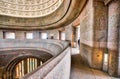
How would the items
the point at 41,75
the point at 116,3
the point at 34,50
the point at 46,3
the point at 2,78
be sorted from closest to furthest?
the point at 41,75 < the point at 116,3 < the point at 2,78 < the point at 34,50 < the point at 46,3

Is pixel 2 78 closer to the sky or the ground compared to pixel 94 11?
closer to the ground

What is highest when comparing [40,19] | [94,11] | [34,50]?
[40,19]

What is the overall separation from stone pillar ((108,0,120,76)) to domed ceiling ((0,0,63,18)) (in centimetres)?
1143

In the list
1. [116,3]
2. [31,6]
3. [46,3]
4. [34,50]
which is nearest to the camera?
[116,3]

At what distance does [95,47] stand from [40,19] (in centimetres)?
1362

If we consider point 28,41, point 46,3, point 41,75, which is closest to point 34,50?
point 28,41

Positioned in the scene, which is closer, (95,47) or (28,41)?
(95,47)

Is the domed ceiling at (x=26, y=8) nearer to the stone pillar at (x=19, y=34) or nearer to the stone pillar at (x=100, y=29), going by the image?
the stone pillar at (x=19, y=34)

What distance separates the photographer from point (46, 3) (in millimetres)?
15719

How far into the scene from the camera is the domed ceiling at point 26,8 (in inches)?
→ 617

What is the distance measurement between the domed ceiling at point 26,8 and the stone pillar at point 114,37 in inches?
450

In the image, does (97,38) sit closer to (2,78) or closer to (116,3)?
(116,3)

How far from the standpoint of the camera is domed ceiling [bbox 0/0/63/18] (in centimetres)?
1567

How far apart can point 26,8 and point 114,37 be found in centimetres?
1606
